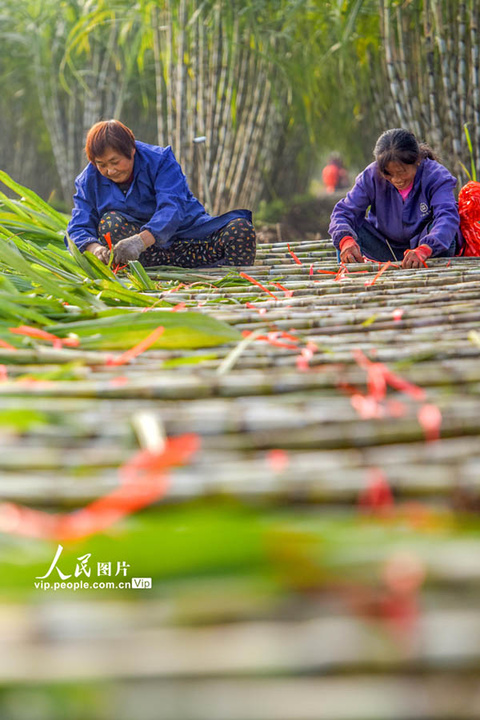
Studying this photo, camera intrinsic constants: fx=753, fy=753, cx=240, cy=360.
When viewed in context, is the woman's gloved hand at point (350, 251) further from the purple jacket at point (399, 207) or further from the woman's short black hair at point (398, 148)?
the woman's short black hair at point (398, 148)

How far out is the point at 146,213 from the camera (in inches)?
101

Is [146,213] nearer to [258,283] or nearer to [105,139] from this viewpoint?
[105,139]

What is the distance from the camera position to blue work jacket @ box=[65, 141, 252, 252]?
2447 millimetres

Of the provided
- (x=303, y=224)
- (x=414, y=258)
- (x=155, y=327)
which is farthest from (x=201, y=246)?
(x=303, y=224)

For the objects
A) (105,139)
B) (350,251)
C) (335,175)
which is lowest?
(350,251)

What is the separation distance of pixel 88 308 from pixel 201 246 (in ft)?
4.19

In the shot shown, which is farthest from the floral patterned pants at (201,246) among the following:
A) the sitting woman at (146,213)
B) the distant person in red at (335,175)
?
the distant person in red at (335,175)

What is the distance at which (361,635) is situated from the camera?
47cm

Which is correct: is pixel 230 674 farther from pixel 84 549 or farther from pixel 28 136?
pixel 28 136

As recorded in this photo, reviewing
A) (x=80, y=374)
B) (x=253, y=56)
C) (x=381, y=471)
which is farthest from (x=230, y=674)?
(x=253, y=56)

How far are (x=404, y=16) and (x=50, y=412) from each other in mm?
3438

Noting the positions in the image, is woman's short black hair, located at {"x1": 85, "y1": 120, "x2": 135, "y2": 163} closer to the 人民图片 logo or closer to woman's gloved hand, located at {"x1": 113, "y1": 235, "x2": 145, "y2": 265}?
woman's gloved hand, located at {"x1": 113, "y1": 235, "x2": 145, "y2": 265}

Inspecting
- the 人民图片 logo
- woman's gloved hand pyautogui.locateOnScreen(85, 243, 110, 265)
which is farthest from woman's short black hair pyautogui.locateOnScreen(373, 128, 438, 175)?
the 人民图片 logo

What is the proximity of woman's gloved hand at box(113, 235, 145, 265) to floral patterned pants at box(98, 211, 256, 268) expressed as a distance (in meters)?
0.19
